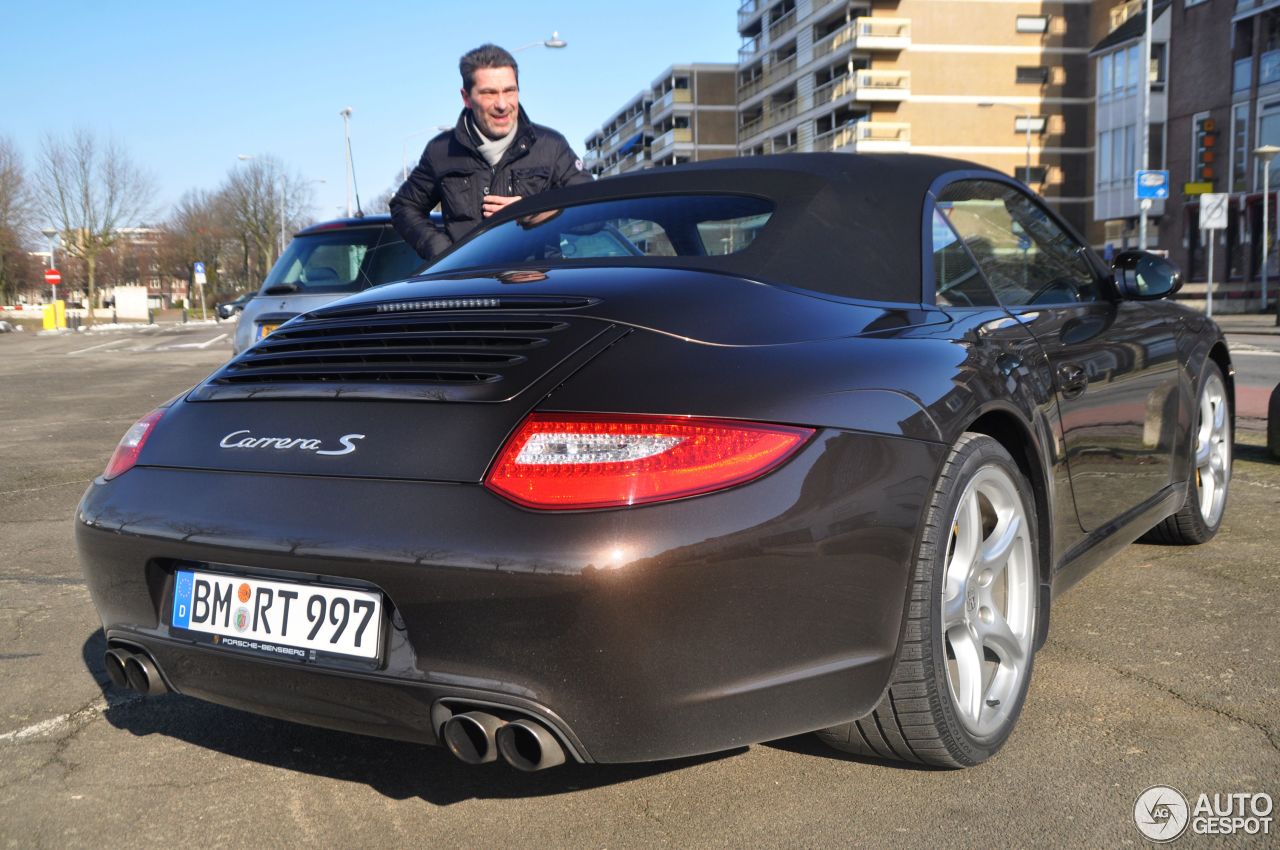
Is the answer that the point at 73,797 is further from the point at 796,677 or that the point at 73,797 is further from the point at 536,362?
the point at 796,677

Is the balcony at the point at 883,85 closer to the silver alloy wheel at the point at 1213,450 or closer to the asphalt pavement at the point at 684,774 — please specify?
the silver alloy wheel at the point at 1213,450

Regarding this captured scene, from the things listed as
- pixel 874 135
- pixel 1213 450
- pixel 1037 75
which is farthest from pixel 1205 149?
pixel 1037 75

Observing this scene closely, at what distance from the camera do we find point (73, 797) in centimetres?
249

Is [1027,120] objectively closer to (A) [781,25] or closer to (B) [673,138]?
(A) [781,25]

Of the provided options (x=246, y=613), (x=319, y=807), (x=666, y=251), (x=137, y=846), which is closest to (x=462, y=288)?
(x=666, y=251)

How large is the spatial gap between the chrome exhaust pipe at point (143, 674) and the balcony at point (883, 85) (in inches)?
2464

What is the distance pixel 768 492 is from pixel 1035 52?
68444 millimetres

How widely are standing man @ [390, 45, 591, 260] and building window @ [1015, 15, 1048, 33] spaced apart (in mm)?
65162

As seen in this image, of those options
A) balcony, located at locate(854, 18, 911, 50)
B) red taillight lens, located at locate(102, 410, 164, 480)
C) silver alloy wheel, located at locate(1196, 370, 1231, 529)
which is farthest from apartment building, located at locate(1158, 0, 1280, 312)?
red taillight lens, located at locate(102, 410, 164, 480)

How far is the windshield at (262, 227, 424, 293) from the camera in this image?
984cm

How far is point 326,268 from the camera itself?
1026cm

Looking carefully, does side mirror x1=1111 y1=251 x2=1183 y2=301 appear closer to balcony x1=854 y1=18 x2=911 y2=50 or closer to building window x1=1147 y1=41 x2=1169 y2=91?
building window x1=1147 y1=41 x2=1169 y2=91

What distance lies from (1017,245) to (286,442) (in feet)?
7.06
